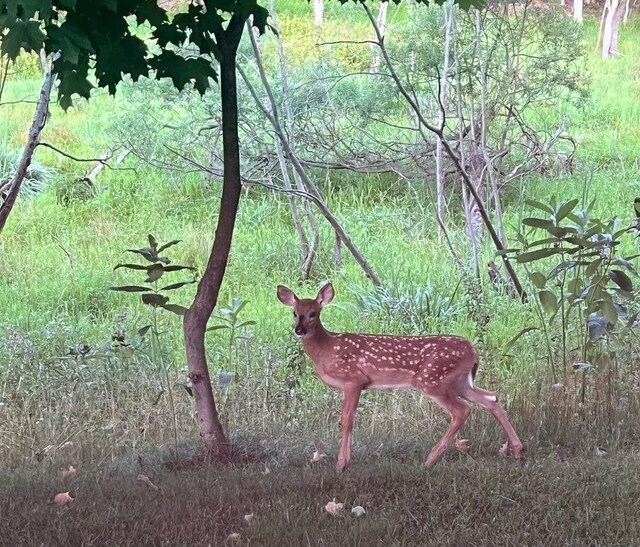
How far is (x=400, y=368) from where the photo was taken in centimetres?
416

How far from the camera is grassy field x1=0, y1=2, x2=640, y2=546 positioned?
3.43 m

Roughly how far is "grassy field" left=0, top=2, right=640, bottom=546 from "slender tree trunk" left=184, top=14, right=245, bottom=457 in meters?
0.18

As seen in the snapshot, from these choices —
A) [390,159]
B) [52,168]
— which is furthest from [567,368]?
[52,168]

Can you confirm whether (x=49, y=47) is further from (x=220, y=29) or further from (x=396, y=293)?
(x=396, y=293)

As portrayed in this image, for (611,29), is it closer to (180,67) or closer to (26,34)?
(180,67)

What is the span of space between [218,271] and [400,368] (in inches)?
34.5

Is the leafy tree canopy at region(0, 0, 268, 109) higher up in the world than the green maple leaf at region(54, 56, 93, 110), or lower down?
higher up

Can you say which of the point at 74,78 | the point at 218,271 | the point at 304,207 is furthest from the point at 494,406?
the point at 304,207

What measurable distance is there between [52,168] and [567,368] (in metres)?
7.22

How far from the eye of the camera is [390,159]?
8883 millimetres

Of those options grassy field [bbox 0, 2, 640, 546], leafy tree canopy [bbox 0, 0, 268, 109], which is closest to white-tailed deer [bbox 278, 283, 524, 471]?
grassy field [bbox 0, 2, 640, 546]

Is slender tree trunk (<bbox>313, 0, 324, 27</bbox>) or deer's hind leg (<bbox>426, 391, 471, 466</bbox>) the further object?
slender tree trunk (<bbox>313, 0, 324, 27</bbox>)

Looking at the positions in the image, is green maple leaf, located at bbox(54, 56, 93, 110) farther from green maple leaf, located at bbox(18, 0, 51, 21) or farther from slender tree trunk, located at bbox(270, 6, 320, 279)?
slender tree trunk, located at bbox(270, 6, 320, 279)

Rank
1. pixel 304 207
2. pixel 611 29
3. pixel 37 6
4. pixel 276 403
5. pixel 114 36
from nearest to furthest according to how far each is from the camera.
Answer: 1. pixel 37 6
2. pixel 114 36
3. pixel 276 403
4. pixel 304 207
5. pixel 611 29
